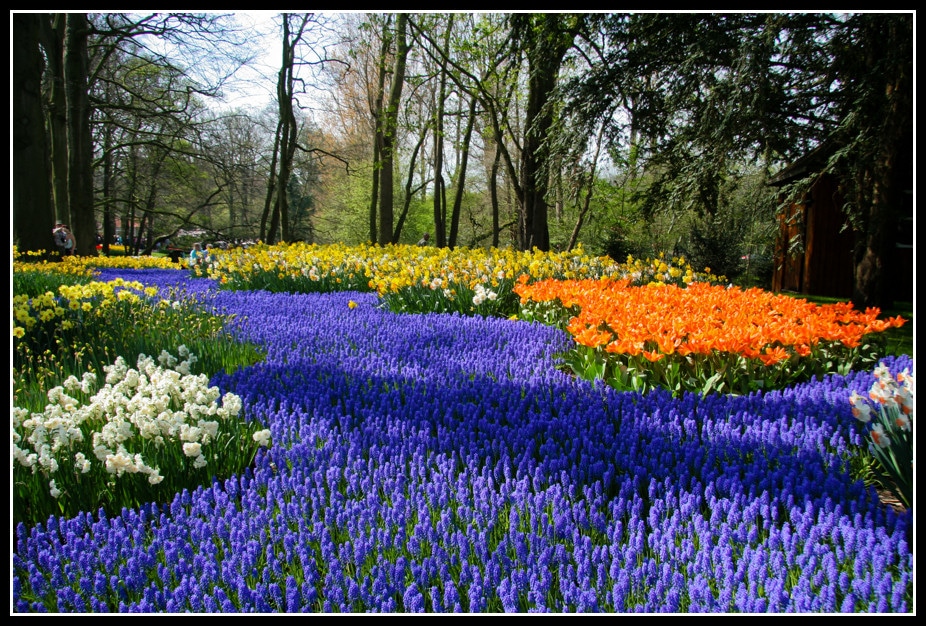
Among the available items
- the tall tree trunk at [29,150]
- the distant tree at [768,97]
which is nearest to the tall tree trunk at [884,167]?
the distant tree at [768,97]

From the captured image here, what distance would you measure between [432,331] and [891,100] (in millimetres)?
4759

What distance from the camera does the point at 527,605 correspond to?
5.22 feet

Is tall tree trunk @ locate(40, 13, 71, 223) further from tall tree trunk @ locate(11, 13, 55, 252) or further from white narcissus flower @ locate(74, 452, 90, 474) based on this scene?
white narcissus flower @ locate(74, 452, 90, 474)

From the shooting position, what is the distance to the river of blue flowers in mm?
1596

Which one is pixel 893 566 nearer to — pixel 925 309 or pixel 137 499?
pixel 925 309

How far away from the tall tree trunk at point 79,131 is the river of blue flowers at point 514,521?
1316cm

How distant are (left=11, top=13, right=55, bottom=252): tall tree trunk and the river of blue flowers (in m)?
8.05

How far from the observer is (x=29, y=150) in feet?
30.2

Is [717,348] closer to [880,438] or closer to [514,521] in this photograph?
[880,438]

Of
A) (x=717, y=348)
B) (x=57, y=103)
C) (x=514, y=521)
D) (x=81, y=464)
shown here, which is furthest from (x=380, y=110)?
→ (x=514, y=521)

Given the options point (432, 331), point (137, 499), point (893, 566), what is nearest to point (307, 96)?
point (432, 331)

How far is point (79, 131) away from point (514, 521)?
15029 mm

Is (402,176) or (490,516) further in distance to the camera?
(402,176)

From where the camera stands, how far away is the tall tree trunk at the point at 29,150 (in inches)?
321
